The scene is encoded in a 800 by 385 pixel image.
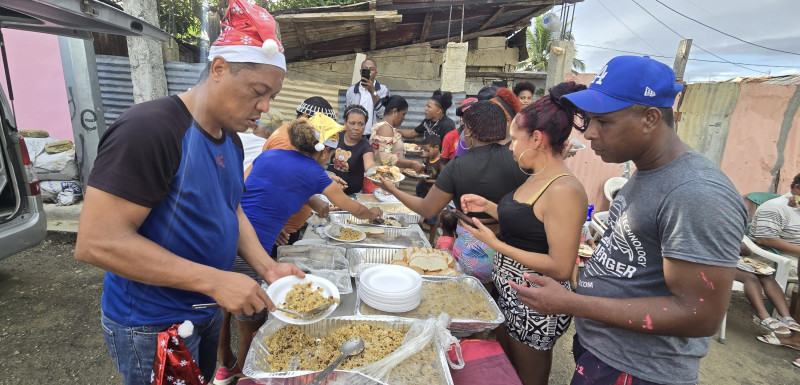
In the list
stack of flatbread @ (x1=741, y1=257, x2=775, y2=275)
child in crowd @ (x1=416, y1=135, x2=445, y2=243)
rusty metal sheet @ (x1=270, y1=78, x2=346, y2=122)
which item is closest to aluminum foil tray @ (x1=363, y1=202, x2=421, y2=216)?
child in crowd @ (x1=416, y1=135, x2=445, y2=243)

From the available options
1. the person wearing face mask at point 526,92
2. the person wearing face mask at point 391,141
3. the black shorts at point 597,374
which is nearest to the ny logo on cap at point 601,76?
the black shorts at point 597,374

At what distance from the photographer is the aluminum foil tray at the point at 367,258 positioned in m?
2.42

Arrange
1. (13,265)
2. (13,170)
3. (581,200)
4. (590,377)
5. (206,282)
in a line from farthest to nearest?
1. (13,265)
2. (13,170)
3. (581,200)
4. (590,377)
5. (206,282)

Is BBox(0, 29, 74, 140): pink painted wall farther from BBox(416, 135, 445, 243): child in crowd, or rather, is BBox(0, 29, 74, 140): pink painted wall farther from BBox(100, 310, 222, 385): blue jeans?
BBox(100, 310, 222, 385): blue jeans

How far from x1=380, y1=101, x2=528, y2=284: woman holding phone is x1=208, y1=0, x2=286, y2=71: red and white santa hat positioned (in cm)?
146

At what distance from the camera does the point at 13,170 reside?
3.41 meters

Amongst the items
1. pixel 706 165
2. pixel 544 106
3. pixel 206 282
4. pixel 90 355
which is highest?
pixel 544 106

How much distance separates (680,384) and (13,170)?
523 centimetres

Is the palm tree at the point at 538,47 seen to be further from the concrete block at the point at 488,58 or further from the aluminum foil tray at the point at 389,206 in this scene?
the aluminum foil tray at the point at 389,206

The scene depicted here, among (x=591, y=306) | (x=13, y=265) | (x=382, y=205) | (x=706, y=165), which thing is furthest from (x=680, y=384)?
(x=13, y=265)

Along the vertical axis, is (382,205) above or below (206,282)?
below

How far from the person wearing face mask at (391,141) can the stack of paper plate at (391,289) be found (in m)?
2.58

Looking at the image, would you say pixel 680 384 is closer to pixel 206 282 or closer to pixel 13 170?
pixel 206 282

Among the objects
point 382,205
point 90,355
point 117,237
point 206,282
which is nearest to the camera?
point 117,237
